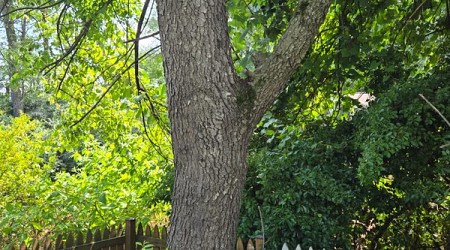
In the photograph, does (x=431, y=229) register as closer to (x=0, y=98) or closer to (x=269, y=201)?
(x=269, y=201)

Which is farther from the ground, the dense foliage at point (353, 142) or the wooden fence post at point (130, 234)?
the dense foliage at point (353, 142)

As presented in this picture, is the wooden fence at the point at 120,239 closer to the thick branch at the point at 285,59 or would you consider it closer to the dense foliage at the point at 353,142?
the dense foliage at the point at 353,142

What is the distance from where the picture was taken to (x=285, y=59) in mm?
1722

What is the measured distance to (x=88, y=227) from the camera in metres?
4.23

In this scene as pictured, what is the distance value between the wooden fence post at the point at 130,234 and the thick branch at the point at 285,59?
2.05 m

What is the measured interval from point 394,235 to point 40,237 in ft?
11.5

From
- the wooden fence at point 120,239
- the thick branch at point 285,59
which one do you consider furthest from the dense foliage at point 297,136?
the wooden fence at point 120,239

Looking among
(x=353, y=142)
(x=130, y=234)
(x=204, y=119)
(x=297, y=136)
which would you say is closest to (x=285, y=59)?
(x=204, y=119)

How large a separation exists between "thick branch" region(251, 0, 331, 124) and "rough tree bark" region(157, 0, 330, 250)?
0.02m

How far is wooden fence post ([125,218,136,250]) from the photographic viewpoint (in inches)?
133

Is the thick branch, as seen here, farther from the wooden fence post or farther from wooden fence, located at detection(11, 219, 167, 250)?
the wooden fence post

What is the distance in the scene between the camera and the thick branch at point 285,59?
5.61 feet

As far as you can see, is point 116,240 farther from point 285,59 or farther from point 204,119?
point 285,59

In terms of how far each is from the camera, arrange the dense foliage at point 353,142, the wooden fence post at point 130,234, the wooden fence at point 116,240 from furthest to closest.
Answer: the wooden fence post at point 130,234, the wooden fence at point 116,240, the dense foliage at point 353,142
